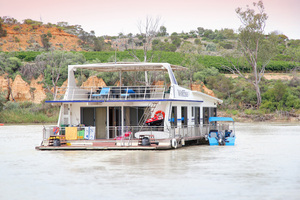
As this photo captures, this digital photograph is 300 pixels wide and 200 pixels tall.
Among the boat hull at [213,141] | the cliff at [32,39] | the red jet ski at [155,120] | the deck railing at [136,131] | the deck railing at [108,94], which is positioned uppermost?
the cliff at [32,39]

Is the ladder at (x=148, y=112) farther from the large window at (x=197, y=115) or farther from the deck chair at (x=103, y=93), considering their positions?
the large window at (x=197, y=115)

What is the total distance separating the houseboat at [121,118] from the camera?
2150 cm

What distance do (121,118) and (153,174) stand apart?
25.4 ft

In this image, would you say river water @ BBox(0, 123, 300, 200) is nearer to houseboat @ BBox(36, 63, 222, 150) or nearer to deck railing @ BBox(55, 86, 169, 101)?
houseboat @ BBox(36, 63, 222, 150)

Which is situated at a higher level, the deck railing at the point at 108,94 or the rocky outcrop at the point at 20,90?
the rocky outcrop at the point at 20,90

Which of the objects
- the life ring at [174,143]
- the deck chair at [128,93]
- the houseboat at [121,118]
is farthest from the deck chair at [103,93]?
the life ring at [174,143]

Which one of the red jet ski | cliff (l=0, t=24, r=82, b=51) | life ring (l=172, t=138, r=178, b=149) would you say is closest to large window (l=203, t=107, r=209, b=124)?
life ring (l=172, t=138, r=178, b=149)

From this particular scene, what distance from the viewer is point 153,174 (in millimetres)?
15586

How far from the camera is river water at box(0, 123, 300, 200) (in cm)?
1273

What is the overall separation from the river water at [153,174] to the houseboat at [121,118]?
1.64 ft

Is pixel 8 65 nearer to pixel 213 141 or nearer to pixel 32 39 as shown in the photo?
pixel 32 39

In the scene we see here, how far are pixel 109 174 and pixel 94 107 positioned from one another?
7.98 metres

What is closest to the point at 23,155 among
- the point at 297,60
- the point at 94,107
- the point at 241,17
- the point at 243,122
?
the point at 94,107

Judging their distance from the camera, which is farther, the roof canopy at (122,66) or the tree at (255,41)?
the tree at (255,41)
